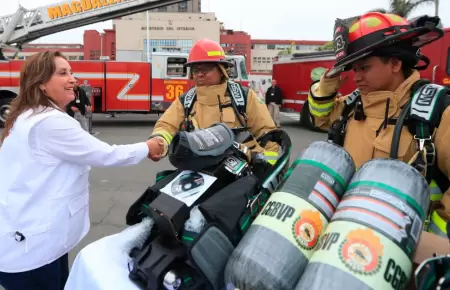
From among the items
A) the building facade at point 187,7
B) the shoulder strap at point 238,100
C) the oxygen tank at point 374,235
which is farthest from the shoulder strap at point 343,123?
the building facade at point 187,7

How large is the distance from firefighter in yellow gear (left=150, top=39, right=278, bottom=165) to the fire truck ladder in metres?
12.9

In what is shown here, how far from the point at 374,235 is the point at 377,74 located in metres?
0.77

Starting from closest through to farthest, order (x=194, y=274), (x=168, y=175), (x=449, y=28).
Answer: (x=194, y=274) < (x=168, y=175) < (x=449, y=28)

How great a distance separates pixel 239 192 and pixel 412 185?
0.54 meters

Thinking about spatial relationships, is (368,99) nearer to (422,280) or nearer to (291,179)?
(291,179)

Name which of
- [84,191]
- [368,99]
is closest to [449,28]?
[368,99]

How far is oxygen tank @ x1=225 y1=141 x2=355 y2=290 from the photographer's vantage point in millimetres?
1000

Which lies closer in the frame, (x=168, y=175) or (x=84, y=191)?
(x=168, y=175)

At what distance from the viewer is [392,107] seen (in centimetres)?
150

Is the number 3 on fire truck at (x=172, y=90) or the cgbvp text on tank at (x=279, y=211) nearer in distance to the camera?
the cgbvp text on tank at (x=279, y=211)

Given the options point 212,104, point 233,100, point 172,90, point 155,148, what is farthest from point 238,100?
point 172,90

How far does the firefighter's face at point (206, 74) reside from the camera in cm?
236

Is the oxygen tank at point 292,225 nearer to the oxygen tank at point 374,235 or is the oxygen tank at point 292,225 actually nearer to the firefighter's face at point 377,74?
the oxygen tank at point 374,235

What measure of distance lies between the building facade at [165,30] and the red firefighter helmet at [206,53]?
176 feet
